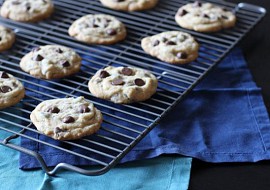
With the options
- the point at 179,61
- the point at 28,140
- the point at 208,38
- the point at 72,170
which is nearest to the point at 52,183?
the point at 72,170

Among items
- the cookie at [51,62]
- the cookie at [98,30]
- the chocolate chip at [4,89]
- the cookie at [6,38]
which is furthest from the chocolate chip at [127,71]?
the cookie at [6,38]

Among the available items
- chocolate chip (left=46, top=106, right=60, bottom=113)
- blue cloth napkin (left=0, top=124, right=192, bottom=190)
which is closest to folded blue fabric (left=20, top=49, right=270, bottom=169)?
blue cloth napkin (left=0, top=124, right=192, bottom=190)

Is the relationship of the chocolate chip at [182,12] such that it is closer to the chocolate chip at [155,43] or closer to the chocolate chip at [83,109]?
the chocolate chip at [155,43]

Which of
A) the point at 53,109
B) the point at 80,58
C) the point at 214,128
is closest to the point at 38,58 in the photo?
the point at 80,58

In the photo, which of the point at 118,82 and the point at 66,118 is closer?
the point at 66,118

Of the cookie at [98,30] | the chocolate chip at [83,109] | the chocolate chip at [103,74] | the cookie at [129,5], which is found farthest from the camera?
the cookie at [129,5]

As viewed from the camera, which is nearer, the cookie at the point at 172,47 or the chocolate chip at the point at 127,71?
the chocolate chip at the point at 127,71

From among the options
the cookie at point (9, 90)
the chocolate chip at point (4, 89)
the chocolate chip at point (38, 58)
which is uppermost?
the chocolate chip at point (4, 89)

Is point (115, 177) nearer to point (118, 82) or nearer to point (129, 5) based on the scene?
point (118, 82)
